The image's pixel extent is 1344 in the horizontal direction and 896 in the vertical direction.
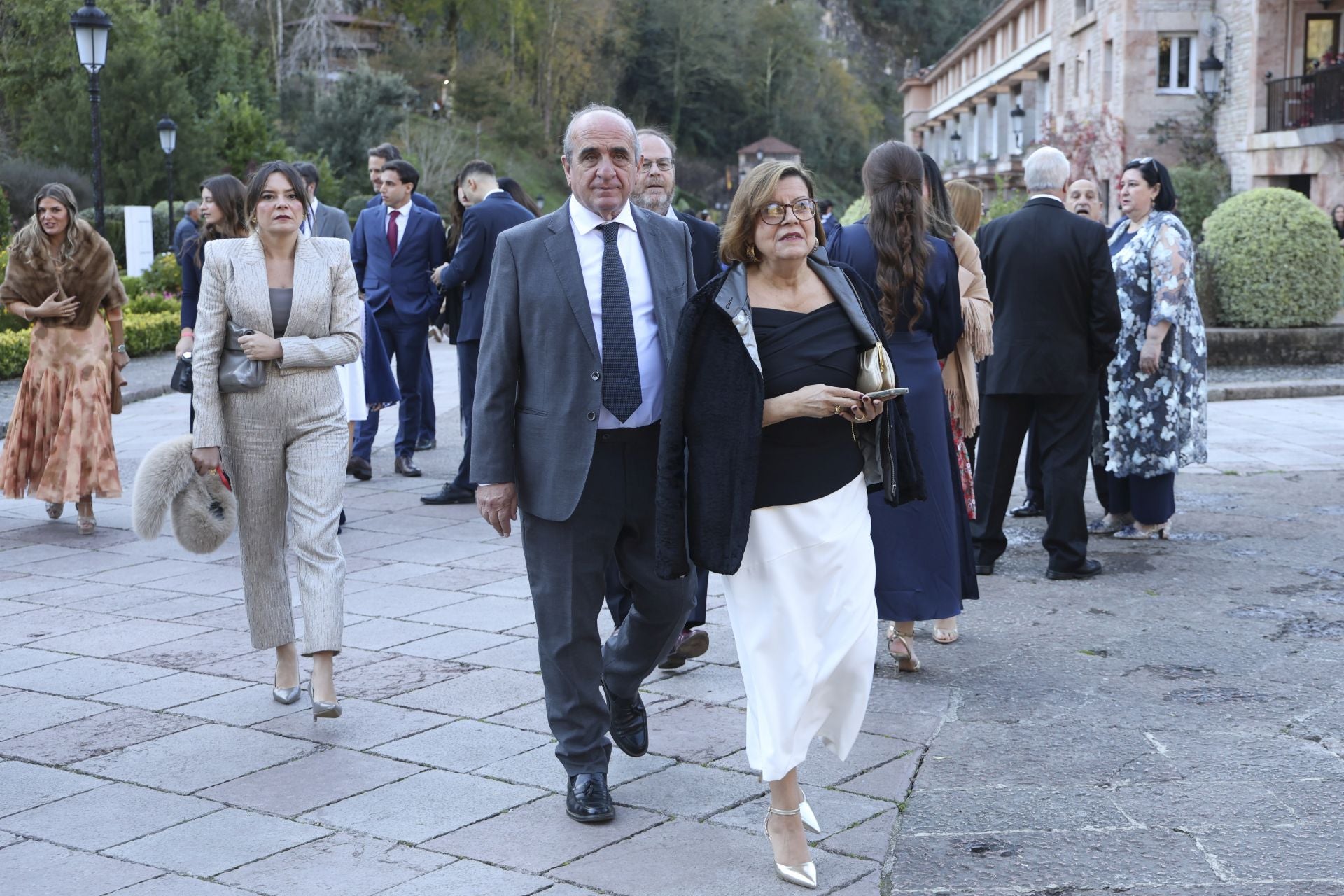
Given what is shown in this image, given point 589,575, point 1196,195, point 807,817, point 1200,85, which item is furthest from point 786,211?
point 1200,85

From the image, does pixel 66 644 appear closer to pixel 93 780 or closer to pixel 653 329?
pixel 93 780

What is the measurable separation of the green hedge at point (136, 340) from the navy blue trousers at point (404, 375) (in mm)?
7802

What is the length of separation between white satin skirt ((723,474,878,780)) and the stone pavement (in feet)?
1.24

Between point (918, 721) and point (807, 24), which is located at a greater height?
point (807, 24)

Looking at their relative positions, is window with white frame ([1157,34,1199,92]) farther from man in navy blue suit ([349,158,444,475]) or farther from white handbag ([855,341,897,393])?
white handbag ([855,341,897,393])

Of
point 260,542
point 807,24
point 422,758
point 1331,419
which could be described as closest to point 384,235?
point 260,542

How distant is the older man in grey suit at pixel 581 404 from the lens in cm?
404

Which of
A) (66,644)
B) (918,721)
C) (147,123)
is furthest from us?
(147,123)

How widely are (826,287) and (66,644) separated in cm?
387

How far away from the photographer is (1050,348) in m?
6.94

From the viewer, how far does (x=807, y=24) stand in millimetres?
90438

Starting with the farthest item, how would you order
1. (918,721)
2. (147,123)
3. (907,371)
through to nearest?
(147,123) → (907,371) → (918,721)

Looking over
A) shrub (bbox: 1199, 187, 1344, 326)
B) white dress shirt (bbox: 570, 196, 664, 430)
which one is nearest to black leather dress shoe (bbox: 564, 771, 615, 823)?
white dress shirt (bbox: 570, 196, 664, 430)

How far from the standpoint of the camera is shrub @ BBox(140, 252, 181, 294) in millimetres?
24656
